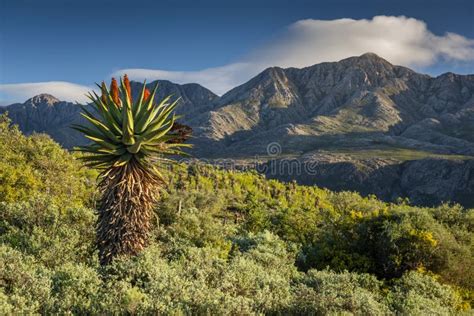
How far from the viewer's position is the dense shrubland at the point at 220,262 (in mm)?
8414

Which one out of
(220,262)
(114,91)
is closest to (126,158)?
(114,91)

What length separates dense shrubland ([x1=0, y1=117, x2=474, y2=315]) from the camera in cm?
841

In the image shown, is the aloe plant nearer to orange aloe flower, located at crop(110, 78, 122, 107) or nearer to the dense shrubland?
orange aloe flower, located at crop(110, 78, 122, 107)

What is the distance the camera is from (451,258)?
1584cm

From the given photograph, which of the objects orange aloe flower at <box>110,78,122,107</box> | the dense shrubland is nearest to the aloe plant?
orange aloe flower at <box>110,78,122,107</box>

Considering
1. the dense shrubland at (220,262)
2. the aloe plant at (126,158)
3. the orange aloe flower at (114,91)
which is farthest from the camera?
the orange aloe flower at (114,91)

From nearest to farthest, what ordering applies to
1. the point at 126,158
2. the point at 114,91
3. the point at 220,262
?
1. the point at 126,158
2. the point at 114,91
3. the point at 220,262

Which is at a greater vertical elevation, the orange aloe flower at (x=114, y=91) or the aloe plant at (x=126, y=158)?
the orange aloe flower at (x=114, y=91)

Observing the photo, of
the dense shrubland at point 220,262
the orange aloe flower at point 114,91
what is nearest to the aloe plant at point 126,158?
the orange aloe flower at point 114,91

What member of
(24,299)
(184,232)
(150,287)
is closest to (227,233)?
(184,232)

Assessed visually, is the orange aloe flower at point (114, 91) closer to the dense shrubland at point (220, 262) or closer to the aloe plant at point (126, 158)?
the aloe plant at point (126, 158)

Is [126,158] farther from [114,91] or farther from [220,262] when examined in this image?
[220,262]

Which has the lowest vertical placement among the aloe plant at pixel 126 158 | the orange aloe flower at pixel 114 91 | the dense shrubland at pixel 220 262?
the dense shrubland at pixel 220 262

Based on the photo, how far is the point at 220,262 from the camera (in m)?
12.0
